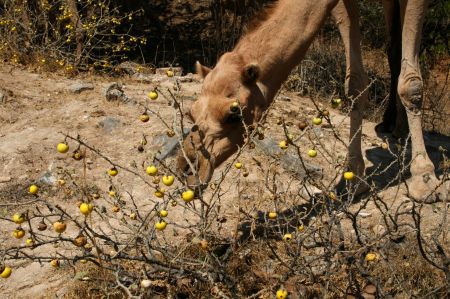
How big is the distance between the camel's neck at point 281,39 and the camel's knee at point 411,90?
3.15 ft

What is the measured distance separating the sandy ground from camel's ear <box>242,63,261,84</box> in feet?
2.20

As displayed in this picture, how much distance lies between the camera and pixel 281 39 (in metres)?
4.45

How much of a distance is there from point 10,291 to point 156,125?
9.68 ft

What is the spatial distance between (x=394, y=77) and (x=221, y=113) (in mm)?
3621

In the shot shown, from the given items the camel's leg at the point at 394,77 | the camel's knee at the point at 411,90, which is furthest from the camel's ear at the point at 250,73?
the camel's leg at the point at 394,77

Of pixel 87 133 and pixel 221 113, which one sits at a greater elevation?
pixel 221 113

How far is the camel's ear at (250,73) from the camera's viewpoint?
417 cm

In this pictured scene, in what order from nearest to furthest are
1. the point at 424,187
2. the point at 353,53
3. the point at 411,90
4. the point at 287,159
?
the point at 424,187 < the point at 411,90 < the point at 287,159 < the point at 353,53

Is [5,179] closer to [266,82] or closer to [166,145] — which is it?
[166,145]

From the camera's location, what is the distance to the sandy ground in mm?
5090

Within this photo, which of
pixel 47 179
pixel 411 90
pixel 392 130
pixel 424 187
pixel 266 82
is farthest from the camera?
pixel 392 130

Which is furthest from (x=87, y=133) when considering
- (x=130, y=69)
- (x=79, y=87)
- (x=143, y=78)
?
(x=130, y=69)

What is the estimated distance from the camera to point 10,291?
370 centimetres

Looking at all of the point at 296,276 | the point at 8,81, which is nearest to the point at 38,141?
the point at 8,81
